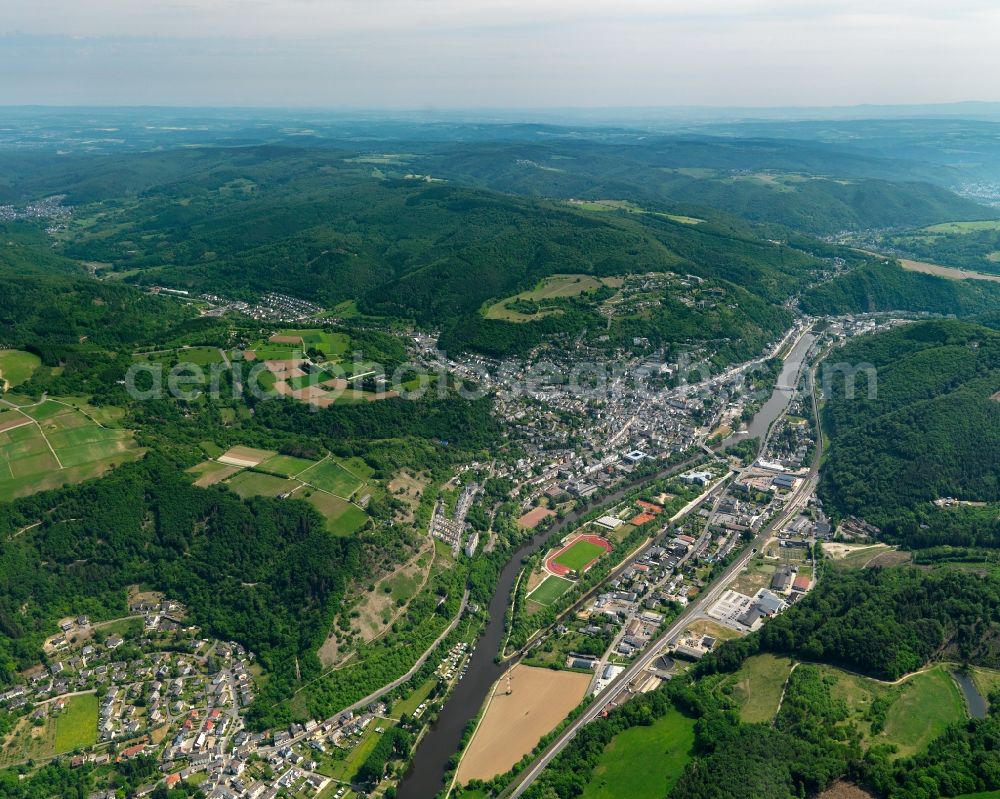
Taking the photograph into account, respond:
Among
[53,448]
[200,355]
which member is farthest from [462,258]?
[53,448]

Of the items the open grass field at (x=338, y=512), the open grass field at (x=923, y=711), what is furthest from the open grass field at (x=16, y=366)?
the open grass field at (x=923, y=711)

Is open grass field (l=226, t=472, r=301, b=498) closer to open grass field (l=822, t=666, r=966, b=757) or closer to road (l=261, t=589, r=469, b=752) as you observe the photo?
road (l=261, t=589, r=469, b=752)

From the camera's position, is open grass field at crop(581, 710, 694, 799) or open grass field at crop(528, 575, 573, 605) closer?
open grass field at crop(581, 710, 694, 799)

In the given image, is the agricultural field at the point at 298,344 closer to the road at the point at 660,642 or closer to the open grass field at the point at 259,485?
the open grass field at the point at 259,485

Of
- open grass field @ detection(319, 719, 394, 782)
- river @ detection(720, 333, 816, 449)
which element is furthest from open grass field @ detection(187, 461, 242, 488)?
river @ detection(720, 333, 816, 449)

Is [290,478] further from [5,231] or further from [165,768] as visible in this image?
[5,231]

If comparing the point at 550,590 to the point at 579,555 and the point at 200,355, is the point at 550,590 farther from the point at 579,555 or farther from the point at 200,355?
the point at 200,355

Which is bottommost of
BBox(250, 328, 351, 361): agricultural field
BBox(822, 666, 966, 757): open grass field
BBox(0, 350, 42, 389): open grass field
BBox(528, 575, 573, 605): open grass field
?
BBox(528, 575, 573, 605): open grass field
